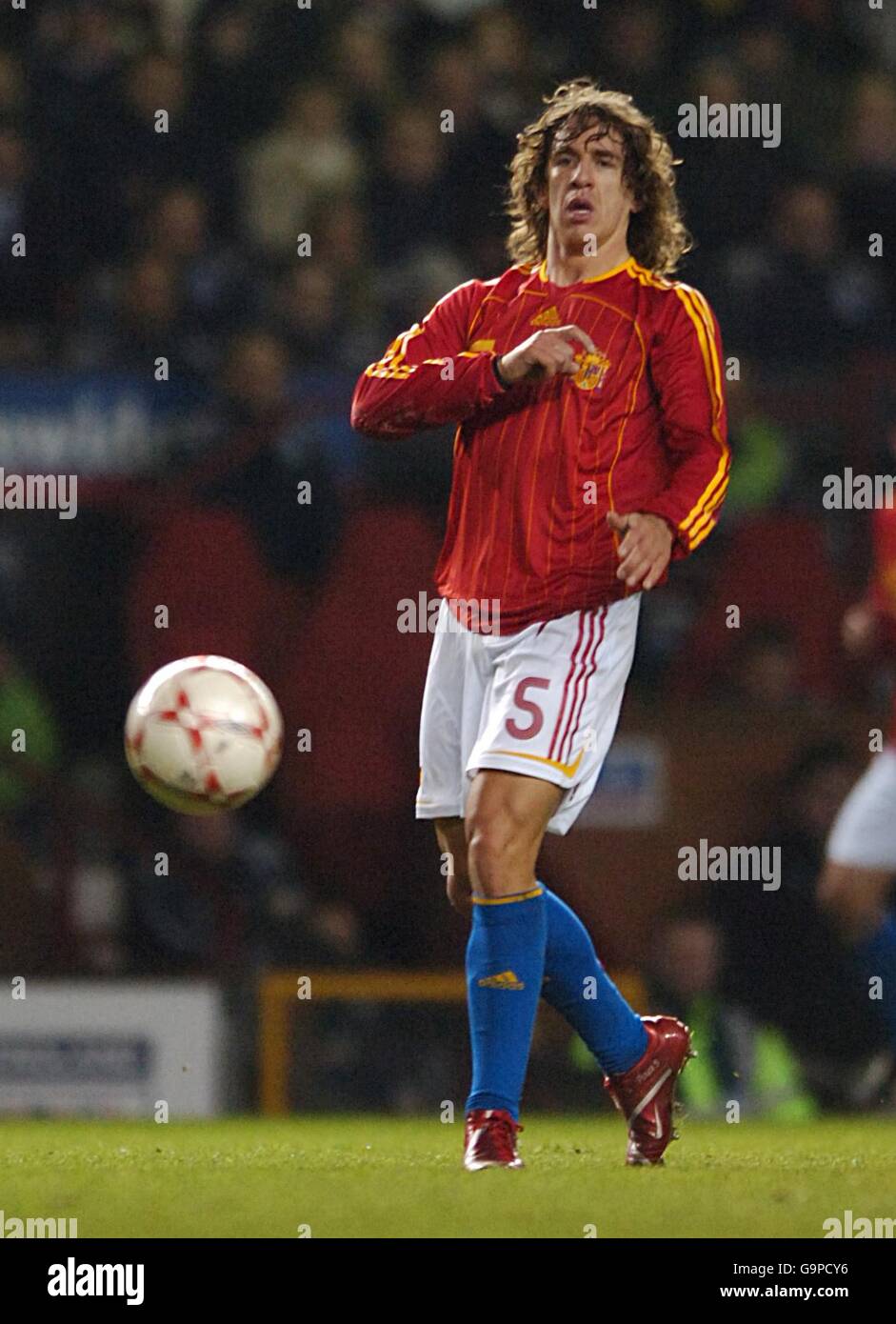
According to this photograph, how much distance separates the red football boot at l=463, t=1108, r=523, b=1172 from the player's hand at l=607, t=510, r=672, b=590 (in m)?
1.13

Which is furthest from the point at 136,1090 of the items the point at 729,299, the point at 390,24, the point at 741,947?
the point at 390,24

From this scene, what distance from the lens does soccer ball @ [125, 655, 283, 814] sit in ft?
17.9

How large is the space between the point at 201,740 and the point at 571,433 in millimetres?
1108

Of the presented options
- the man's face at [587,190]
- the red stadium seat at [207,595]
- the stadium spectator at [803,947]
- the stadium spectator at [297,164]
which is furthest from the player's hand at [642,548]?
the stadium spectator at [297,164]

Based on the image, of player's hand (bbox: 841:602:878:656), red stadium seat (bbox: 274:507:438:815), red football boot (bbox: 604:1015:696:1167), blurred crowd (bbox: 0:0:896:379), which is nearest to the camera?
red football boot (bbox: 604:1015:696:1167)

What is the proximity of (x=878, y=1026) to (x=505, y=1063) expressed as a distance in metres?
3.67

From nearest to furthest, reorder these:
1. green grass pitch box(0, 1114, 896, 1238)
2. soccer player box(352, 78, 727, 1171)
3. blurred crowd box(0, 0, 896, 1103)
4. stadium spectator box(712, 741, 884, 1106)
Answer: green grass pitch box(0, 1114, 896, 1238) < soccer player box(352, 78, 727, 1171) < stadium spectator box(712, 741, 884, 1106) < blurred crowd box(0, 0, 896, 1103)

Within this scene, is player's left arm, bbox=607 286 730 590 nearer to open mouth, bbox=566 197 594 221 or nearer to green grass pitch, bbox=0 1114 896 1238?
open mouth, bbox=566 197 594 221

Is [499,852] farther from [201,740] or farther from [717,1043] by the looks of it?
[717,1043]

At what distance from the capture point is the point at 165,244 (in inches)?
396

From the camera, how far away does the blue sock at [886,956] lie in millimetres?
7203

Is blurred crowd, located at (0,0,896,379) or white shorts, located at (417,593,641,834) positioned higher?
blurred crowd, located at (0,0,896,379)

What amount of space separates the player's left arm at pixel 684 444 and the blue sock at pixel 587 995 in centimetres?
79

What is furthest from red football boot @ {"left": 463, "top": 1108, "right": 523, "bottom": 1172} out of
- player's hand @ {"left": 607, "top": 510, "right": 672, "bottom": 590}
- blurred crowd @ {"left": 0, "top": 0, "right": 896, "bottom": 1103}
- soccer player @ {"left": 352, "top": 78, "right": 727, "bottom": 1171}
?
blurred crowd @ {"left": 0, "top": 0, "right": 896, "bottom": 1103}
